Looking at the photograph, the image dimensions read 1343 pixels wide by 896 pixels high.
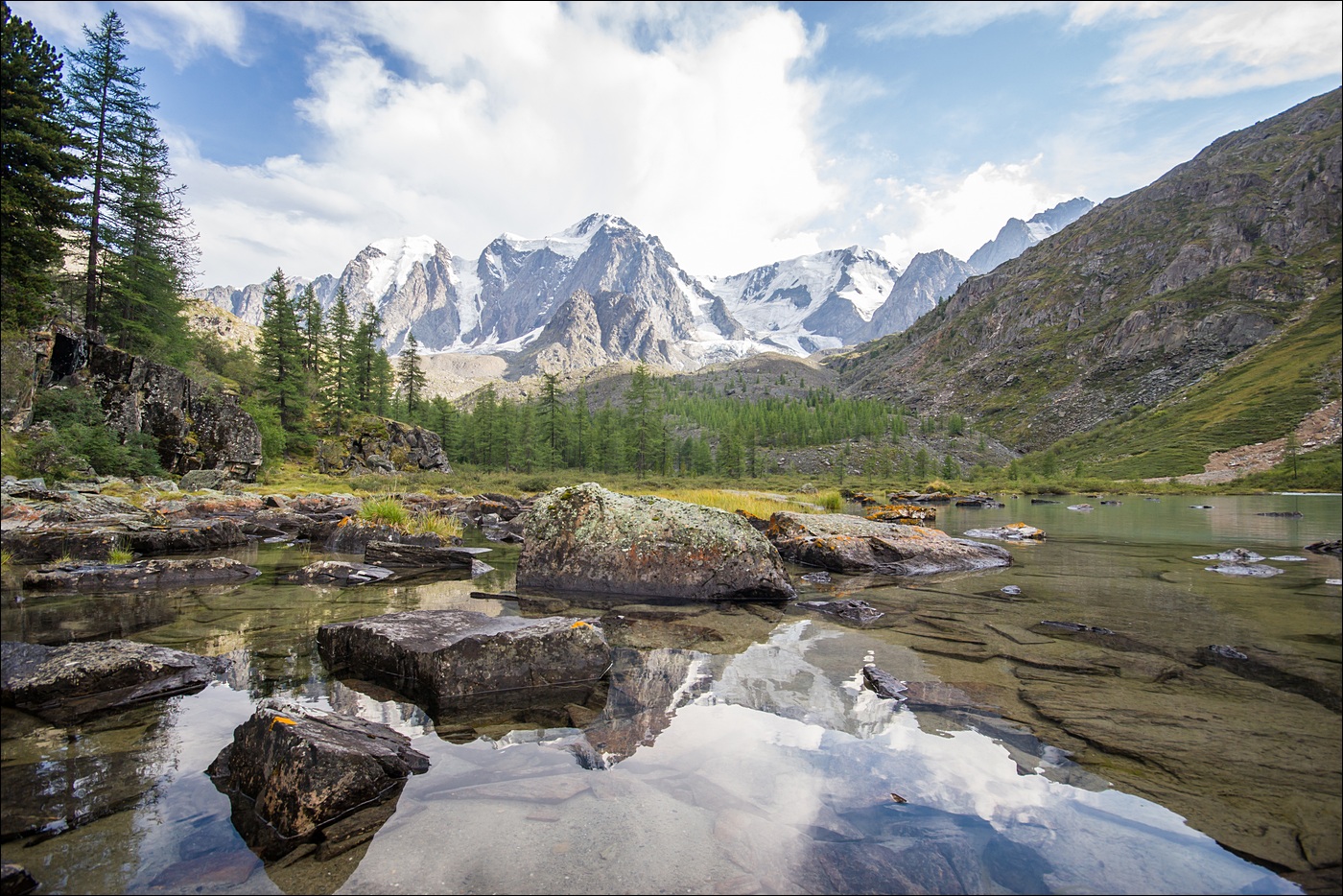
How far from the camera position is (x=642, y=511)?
42.1 feet

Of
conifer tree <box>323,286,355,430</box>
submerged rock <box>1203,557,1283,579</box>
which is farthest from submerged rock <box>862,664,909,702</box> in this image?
conifer tree <box>323,286,355,430</box>

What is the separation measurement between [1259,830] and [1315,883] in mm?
561

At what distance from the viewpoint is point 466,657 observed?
6305 mm

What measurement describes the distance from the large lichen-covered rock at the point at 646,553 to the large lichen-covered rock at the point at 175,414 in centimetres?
2786

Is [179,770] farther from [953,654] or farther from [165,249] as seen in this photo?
[165,249]

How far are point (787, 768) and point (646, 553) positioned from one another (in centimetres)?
752

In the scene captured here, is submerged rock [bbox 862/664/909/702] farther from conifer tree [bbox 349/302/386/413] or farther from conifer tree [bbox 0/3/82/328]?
conifer tree [bbox 349/302/386/413]

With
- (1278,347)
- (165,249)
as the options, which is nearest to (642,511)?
(165,249)

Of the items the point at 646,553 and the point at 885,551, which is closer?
the point at 646,553

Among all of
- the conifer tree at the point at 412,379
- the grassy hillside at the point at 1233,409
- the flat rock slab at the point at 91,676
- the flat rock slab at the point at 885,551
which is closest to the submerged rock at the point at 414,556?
the flat rock slab at the point at 91,676

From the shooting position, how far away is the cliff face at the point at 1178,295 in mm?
139875

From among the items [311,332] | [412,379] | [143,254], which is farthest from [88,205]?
[412,379]

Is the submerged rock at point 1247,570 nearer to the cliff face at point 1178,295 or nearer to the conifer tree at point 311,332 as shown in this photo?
the conifer tree at point 311,332

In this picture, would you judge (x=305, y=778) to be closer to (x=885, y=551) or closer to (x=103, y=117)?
(x=885, y=551)
